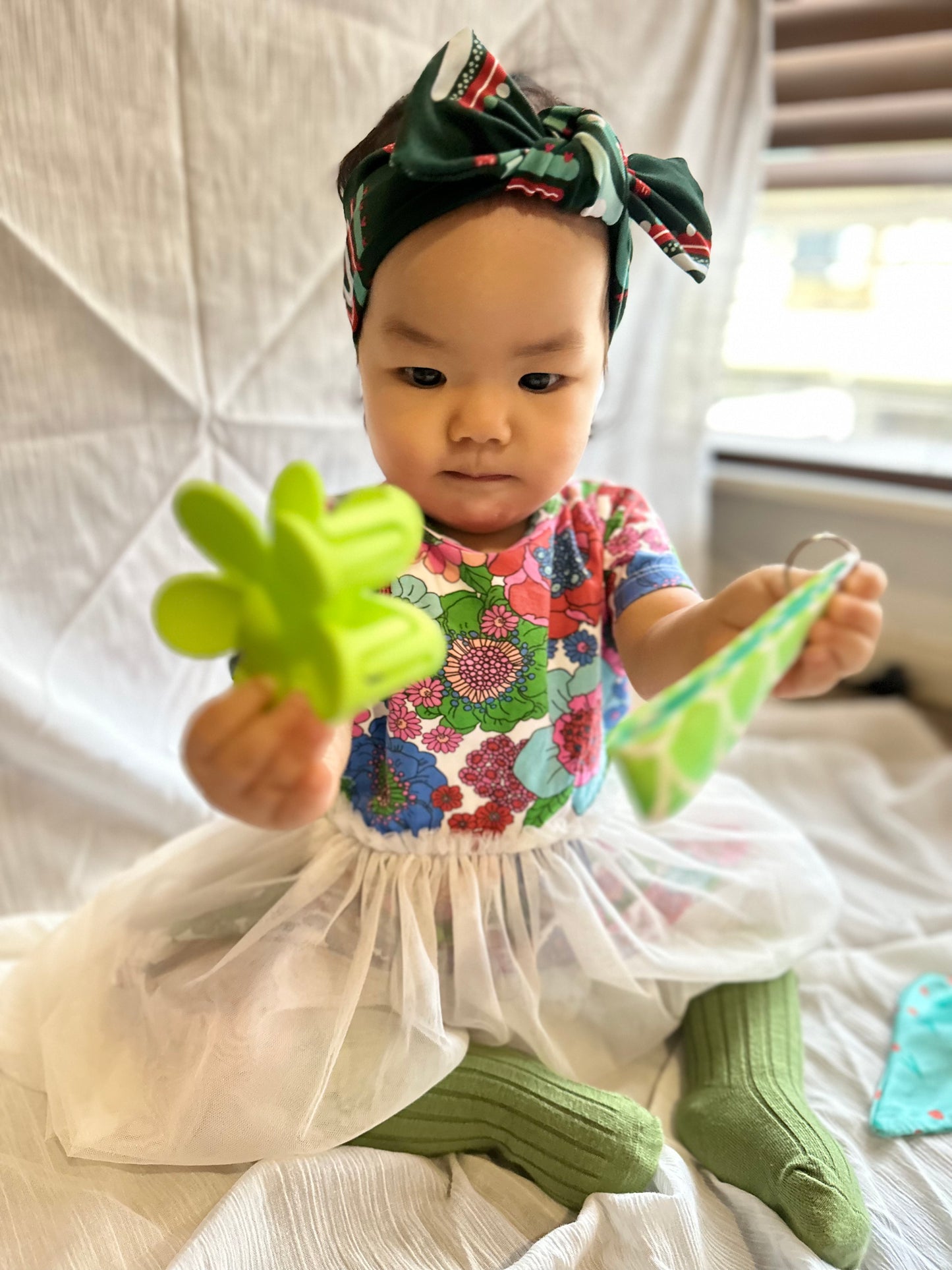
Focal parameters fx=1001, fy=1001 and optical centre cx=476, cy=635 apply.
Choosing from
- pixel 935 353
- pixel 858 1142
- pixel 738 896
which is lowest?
pixel 858 1142

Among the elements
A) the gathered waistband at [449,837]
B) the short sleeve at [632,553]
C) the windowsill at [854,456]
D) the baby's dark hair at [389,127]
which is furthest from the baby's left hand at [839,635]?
the windowsill at [854,456]

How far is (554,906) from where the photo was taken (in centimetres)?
76

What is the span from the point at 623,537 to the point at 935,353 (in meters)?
0.90

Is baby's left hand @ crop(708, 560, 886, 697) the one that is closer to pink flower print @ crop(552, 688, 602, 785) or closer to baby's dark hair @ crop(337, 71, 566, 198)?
pink flower print @ crop(552, 688, 602, 785)

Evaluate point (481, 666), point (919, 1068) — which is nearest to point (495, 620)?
point (481, 666)

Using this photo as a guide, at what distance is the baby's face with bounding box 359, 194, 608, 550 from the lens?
61 centimetres

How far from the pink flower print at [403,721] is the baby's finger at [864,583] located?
31 cm

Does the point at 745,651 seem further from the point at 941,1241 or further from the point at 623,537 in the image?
the point at 941,1241

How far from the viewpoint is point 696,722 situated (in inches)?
17.2

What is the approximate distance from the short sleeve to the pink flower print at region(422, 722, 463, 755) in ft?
0.50

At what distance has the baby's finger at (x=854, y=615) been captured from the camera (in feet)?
1.77

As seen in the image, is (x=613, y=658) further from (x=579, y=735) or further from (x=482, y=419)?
(x=482, y=419)

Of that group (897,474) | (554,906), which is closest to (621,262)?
(554,906)

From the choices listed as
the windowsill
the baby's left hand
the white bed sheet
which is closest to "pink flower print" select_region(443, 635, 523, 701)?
the baby's left hand
